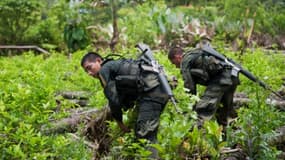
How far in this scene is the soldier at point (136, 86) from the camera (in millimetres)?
5270

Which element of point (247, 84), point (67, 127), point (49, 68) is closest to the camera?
point (67, 127)

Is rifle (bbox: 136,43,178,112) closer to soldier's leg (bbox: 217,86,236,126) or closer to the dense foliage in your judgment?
the dense foliage

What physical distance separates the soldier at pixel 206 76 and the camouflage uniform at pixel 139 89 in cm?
106

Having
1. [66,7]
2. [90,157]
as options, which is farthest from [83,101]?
[66,7]

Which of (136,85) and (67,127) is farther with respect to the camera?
(67,127)

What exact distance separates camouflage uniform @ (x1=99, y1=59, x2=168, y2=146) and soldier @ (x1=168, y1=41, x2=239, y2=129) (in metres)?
1.06

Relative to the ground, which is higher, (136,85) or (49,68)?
(136,85)

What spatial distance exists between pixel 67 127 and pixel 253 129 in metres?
2.78

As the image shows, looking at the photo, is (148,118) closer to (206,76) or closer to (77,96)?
(206,76)

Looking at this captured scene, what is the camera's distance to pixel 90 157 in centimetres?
561

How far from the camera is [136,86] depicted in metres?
5.36

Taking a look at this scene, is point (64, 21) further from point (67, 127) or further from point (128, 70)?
point (128, 70)

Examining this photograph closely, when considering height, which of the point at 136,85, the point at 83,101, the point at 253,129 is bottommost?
the point at 83,101

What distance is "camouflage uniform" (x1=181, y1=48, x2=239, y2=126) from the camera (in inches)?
250
